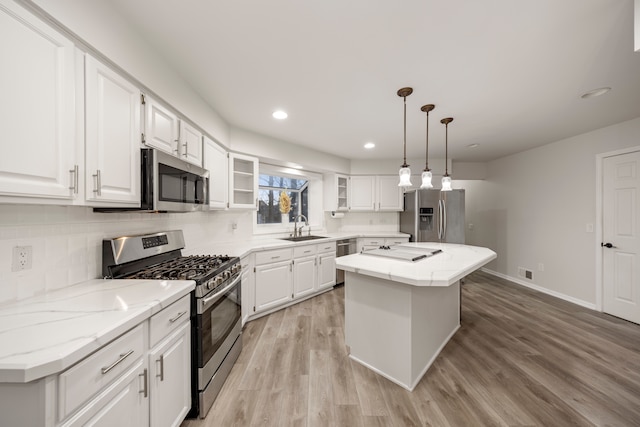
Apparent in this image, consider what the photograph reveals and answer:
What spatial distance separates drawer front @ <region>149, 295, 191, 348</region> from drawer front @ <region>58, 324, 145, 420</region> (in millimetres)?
61

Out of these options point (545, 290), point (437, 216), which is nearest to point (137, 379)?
point (437, 216)

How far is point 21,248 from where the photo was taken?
1.11m

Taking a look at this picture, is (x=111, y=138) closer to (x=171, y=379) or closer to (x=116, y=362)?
(x=116, y=362)

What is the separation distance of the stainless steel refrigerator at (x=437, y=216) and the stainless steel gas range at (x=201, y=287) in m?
3.43

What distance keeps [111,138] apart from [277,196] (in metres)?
2.80

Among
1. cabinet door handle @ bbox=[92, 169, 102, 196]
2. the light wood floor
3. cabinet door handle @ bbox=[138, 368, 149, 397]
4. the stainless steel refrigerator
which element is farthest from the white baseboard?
cabinet door handle @ bbox=[92, 169, 102, 196]

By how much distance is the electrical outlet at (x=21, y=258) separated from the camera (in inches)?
42.6

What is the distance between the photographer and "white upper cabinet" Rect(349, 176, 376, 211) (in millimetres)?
4715

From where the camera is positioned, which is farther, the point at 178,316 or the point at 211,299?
the point at 211,299

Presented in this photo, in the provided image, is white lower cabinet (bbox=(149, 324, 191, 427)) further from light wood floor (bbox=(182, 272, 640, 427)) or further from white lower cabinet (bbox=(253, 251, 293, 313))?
white lower cabinet (bbox=(253, 251, 293, 313))

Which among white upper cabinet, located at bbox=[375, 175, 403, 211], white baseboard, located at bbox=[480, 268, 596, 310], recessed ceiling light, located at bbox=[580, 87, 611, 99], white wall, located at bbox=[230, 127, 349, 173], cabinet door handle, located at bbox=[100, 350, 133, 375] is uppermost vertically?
recessed ceiling light, located at bbox=[580, 87, 611, 99]

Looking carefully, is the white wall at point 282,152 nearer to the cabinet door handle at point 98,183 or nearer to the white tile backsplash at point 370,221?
the white tile backsplash at point 370,221

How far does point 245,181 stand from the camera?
3289 mm

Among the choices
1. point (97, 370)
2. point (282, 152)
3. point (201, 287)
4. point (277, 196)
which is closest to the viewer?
point (97, 370)
